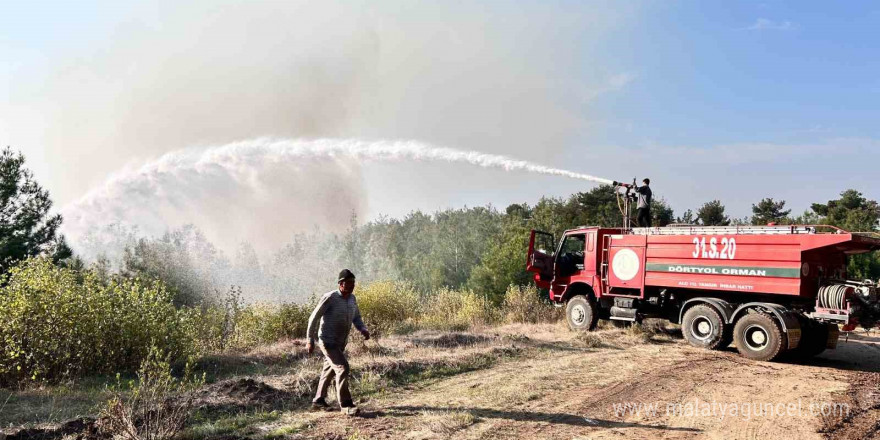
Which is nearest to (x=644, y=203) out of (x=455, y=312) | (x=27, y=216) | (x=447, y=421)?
(x=455, y=312)

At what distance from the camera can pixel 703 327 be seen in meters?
11.8

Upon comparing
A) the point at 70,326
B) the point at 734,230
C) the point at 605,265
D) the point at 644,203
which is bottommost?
the point at 70,326

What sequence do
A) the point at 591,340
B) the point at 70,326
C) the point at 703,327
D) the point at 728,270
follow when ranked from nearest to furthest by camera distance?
the point at 70,326, the point at 728,270, the point at 703,327, the point at 591,340

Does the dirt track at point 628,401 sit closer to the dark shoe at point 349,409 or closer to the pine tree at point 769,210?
the dark shoe at point 349,409

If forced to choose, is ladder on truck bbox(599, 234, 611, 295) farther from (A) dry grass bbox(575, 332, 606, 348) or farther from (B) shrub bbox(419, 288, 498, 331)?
(B) shrub bbox(419, 288, 498, 331)

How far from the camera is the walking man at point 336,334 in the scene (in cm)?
671

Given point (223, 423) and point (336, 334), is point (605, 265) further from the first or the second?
point (223, 423)

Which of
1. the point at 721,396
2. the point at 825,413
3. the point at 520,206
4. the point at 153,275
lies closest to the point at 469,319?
the point at 721,396

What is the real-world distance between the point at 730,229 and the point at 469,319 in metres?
7.80

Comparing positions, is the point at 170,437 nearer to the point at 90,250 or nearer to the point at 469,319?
the point at 469,319

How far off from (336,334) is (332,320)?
0.19m

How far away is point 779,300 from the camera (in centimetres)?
1115

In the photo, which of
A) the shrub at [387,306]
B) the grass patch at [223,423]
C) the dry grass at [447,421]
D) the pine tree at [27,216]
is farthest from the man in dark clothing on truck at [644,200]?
the pine tree at [27,216]

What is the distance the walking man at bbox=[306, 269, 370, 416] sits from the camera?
6707 millimetres
